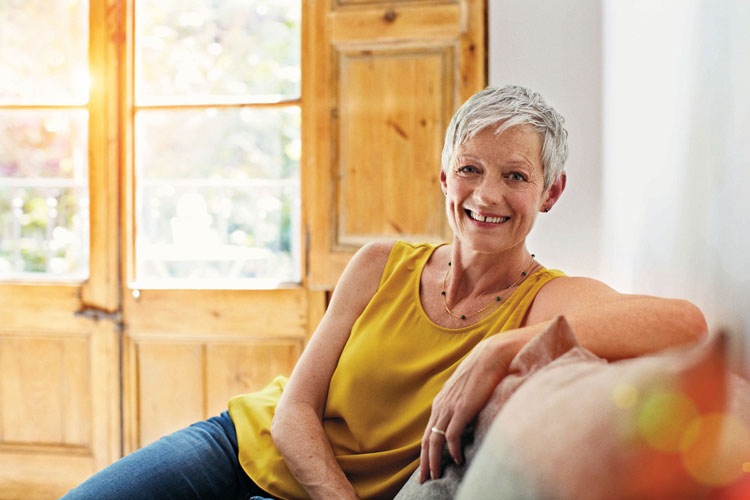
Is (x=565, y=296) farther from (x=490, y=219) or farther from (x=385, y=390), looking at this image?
(x=385, y=390)

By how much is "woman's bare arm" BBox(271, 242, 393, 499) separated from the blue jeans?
5.0 inches

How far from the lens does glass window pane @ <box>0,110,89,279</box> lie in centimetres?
460

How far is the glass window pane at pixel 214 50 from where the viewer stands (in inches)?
223

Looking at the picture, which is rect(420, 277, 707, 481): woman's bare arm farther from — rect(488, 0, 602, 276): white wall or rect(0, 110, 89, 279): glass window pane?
rect(0, 110, 89, 279): glass window pane

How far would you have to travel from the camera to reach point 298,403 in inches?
49.9

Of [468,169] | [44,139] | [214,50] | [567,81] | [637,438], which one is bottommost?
[637,438]

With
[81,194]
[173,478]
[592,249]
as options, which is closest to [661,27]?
[592,249]

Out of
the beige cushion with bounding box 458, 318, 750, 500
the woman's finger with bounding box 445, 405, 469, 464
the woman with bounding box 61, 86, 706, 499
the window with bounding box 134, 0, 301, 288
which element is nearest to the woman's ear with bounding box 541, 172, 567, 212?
the woman with bounding box 61, 86, 706, 499

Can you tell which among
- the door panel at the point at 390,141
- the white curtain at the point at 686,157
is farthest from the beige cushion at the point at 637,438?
the door panel at the point at 390,141

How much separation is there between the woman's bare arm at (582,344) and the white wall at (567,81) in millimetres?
1296

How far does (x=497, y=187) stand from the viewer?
1.21m

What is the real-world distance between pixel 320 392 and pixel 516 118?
2.15 ft

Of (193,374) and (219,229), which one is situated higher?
(219,229)

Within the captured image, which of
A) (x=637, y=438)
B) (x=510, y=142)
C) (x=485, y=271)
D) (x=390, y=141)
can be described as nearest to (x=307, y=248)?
(x=390, y=141)
